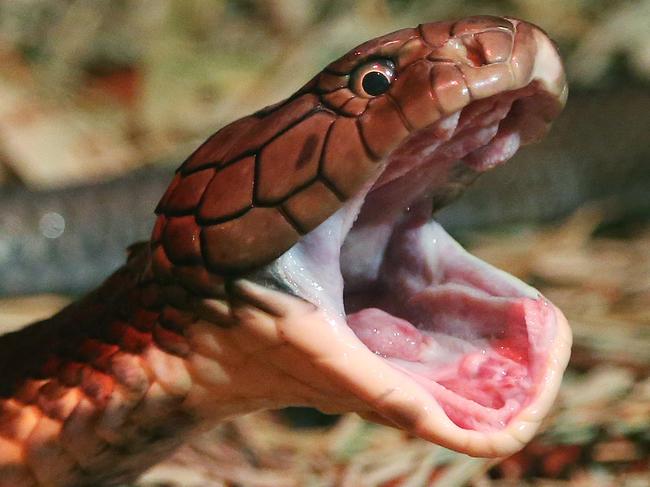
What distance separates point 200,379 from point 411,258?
0.28 metres

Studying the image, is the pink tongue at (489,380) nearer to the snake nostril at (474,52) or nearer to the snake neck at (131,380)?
the snake neck at (131,380)

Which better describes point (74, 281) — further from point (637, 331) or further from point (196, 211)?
point (196, 211)

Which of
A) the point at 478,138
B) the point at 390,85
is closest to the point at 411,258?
the point at 478,138

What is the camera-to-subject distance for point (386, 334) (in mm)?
1111

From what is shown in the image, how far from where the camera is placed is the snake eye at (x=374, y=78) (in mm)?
1001

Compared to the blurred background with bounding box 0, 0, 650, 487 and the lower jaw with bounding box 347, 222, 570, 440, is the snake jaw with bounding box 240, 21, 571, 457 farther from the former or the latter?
the blurred background with bounding box 0, 0, 650, 487

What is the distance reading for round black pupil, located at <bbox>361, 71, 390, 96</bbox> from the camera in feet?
3.28

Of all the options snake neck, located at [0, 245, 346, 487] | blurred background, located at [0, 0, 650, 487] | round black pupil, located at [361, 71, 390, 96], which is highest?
round black pupil, located at [361, 71, 390, 96]

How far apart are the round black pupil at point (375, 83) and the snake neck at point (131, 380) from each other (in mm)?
227

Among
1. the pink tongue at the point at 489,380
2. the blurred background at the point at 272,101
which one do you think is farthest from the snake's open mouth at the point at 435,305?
the blurred background at the point at 272,101

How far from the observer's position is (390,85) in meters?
1.00

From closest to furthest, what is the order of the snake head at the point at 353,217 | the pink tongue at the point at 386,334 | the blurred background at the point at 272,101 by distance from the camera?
the snake head at the point at 353,217 < the pink tongue at the point at 386,334 < the blurred background at the point at 272,101

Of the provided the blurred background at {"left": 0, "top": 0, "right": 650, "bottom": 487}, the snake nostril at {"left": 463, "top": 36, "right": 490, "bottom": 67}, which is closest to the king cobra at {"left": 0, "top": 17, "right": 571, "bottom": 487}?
the snake nostril at {"left": 463, "top": 36, "right": 490, "bottom": 67}

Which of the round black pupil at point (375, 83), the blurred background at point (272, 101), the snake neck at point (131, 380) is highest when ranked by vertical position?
the round black pupil at point (375, 83)
